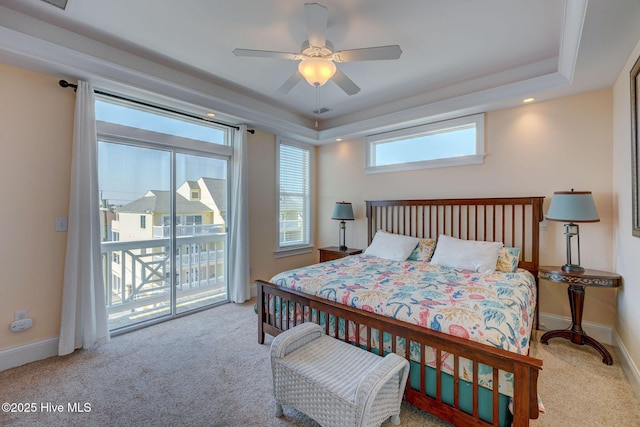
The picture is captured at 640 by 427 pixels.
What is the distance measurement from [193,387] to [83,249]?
167 cm

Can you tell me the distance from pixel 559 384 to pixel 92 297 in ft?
13.3

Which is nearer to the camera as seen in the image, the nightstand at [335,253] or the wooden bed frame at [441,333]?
the wooden bed frame at [441,333]

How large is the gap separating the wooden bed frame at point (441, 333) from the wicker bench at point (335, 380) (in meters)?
0.18

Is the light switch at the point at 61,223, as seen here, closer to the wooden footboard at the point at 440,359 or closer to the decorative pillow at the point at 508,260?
the wooden footboard at the point at 440,359

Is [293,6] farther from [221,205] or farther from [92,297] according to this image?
[92,297]

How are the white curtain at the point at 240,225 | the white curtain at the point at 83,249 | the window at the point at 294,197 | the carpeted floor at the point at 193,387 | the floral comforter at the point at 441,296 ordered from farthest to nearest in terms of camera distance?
the window at the point at 294,197 → the white curtain at the point at 240,225 → the white curtain at the point at 83,249 → the carpeted floor at the point at 193,387 → the floral comforter at the point at 441,296

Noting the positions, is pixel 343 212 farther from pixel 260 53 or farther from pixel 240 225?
pixel 260 53

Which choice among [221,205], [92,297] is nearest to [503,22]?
[221,205]

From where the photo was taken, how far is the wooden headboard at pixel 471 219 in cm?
307

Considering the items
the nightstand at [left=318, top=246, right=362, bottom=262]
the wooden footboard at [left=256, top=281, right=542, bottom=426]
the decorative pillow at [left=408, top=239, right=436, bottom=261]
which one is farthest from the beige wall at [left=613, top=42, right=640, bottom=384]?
the nightstand at [left=318, top=246, right=362, bottom=262]

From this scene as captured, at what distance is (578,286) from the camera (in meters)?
2.57

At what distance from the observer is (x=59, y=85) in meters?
2.54

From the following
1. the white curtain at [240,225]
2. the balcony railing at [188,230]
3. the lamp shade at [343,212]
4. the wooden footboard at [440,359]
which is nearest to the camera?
the wooden footboard at [440,359]

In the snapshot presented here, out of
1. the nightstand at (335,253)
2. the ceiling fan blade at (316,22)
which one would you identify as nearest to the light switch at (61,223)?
the ceiling fan blade at (316,22)
